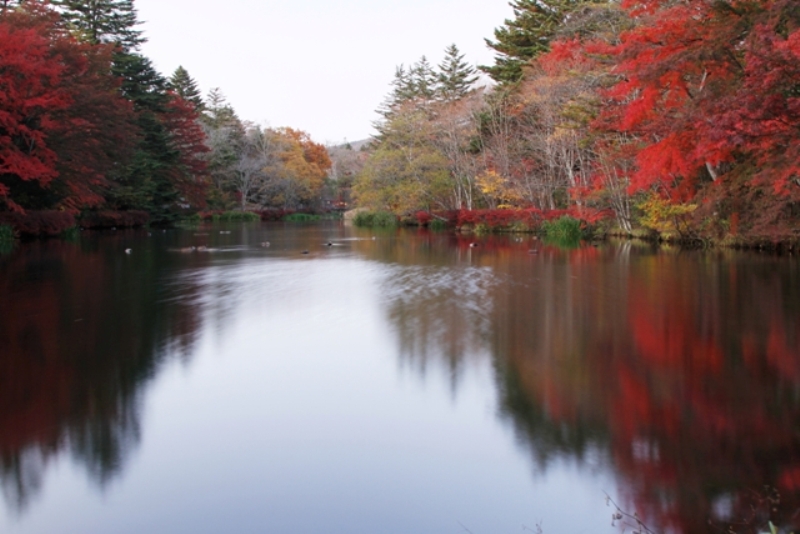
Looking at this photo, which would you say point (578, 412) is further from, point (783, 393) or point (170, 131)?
point (170, 131)

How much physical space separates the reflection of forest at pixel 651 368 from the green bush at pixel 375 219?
26146 millimetres

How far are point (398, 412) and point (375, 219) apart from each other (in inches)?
1383

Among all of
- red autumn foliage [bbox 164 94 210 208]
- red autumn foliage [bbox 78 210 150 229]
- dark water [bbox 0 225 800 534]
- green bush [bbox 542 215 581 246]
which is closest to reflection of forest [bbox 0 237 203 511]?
dark water [bbox 0 225 800 534]

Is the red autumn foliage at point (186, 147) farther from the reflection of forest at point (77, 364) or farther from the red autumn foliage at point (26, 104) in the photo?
the reflection of forest at point (77, 364)

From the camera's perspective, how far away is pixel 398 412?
5.00m

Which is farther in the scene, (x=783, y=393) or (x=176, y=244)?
(x=176, y=244)

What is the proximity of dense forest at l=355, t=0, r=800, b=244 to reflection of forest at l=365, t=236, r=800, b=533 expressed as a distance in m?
3.06

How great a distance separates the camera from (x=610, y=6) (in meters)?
22.3

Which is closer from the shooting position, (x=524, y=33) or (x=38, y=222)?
(x=38, y=222)

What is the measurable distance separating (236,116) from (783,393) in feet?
213

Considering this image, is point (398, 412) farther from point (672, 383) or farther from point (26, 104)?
point (26, 104)

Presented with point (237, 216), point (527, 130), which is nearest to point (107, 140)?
point (527, 130)

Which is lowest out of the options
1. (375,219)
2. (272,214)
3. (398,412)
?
(398,412)

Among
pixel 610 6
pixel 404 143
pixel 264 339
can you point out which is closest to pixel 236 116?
pixel 404 143
